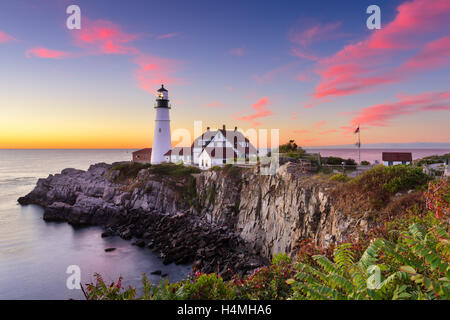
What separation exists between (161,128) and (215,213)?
2876 centimetres

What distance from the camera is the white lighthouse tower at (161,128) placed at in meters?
51.7

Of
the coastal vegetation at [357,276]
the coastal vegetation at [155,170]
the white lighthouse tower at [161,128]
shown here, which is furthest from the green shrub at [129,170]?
the coastal vegetation at [357,276]

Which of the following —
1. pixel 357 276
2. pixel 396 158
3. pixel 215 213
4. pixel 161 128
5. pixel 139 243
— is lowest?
pixel 139 243

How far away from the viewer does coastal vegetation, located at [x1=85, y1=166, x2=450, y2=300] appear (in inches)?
135

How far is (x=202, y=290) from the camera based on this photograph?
5309mm

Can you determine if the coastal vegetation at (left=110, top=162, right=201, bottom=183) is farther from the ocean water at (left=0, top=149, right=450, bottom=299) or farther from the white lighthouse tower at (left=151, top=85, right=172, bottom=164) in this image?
the ocean water at (left=0, top=149, right=450, bottom=299)

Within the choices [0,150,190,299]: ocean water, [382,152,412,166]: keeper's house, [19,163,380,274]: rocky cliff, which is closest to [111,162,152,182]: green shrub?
[19,163,380,274]: rocky cliff

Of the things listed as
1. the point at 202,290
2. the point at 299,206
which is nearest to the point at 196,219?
the point at 299,206

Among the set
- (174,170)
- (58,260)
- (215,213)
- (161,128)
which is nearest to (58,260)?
(58,260)

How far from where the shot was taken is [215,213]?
3044cm

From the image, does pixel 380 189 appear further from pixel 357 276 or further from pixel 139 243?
pixel 139 243

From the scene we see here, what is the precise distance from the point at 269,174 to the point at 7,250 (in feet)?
102

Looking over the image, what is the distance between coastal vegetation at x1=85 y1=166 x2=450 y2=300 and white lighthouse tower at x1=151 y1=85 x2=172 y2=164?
48.2m
